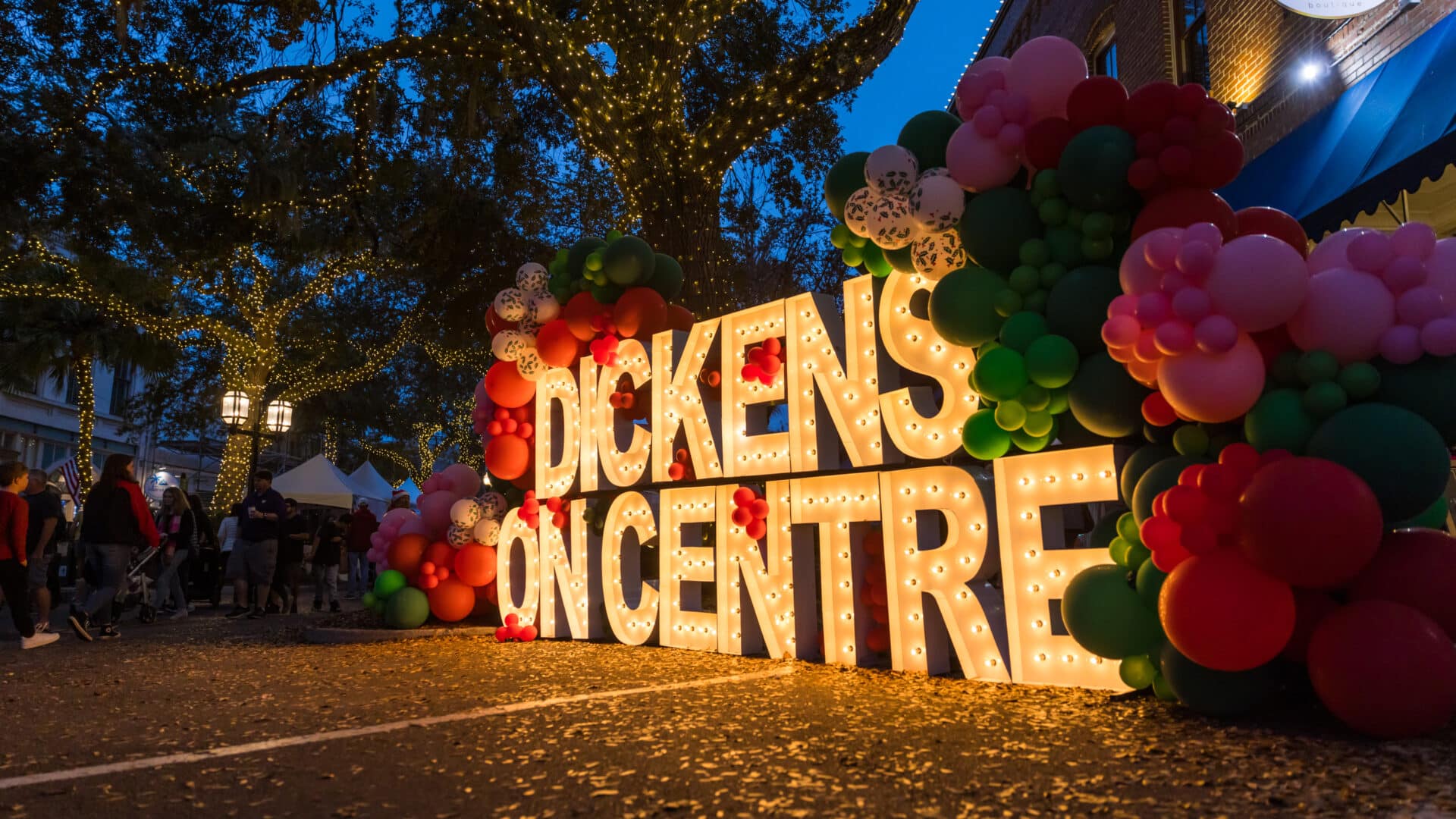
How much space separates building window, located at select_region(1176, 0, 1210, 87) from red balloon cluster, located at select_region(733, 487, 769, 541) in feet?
29.2

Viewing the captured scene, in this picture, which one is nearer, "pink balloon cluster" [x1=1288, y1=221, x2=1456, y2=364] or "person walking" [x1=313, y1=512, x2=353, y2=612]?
"pink balloon cluster" [x1=1288, y1=221, x2=1456, y2=364]

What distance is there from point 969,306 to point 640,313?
340 cm

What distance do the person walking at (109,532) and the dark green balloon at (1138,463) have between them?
351 inches

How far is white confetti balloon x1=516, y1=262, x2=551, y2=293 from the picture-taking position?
28.9 ft

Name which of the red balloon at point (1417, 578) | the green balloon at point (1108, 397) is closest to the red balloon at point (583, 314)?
the green balloon at point (1108, 397)

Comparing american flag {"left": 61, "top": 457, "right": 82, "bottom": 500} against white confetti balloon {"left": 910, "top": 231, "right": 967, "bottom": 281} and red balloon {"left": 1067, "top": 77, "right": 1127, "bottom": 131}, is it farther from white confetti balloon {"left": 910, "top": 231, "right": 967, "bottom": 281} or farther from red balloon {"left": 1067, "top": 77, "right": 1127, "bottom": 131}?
red balloon {"left": 1067, "top": 77, "right": 1127, "bottom": 131}

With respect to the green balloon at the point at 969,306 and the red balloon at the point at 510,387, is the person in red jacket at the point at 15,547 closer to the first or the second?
the red balloon at the point at 510,387

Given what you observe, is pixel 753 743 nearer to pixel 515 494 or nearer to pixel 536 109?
pixel 515 494

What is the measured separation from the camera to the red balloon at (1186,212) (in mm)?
4648

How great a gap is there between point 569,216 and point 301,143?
6.02m

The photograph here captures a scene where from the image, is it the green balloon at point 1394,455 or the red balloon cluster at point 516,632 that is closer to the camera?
the green balloon at point 1394,455

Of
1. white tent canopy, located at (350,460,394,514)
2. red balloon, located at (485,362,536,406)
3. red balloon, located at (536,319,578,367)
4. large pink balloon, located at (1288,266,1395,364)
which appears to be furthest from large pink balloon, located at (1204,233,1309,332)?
white tent canopy, located at (350,460,394,514)

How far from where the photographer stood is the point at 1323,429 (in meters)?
3.95

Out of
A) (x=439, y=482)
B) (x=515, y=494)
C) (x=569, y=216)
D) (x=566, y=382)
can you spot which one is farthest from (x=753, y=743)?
(x=569, y=216)
